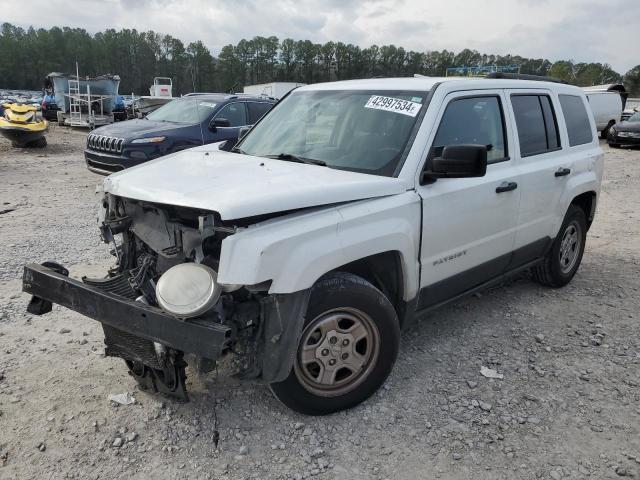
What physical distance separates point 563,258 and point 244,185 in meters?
3.65

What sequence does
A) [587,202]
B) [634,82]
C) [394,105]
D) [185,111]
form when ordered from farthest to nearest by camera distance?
[634,82]
[185,111]
[587,202]
[394,105]

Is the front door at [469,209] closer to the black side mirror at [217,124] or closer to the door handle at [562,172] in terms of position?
the door handle at [562,172]

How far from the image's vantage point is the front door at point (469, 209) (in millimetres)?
3270

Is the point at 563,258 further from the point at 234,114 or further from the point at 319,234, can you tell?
the point at 234,114

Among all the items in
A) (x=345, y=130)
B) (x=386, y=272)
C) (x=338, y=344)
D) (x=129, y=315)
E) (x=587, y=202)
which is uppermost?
(x=345, y=130)

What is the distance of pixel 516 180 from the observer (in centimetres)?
385

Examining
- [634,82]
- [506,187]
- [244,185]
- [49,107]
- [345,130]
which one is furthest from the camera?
[634,82]

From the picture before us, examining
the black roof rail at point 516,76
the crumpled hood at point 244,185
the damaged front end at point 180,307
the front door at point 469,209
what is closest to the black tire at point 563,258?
the front door at point 469,209

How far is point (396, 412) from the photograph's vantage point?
305cm

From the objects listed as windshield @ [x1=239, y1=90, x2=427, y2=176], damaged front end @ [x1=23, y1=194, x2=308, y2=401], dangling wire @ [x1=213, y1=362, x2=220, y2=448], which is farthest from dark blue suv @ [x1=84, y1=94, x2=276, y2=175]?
dangling wire @ [x1=213, y1=362, x2=220, y2=448]

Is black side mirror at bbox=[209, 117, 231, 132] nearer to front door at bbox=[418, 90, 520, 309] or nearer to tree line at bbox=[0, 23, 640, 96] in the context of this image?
front door at bbox=[418, 90, 520, 309]

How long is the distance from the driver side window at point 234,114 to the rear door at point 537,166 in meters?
6.64

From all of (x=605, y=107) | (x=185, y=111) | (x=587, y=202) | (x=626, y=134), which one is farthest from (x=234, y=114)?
(x=605, y=107)

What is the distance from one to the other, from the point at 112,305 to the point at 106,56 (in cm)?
10744
